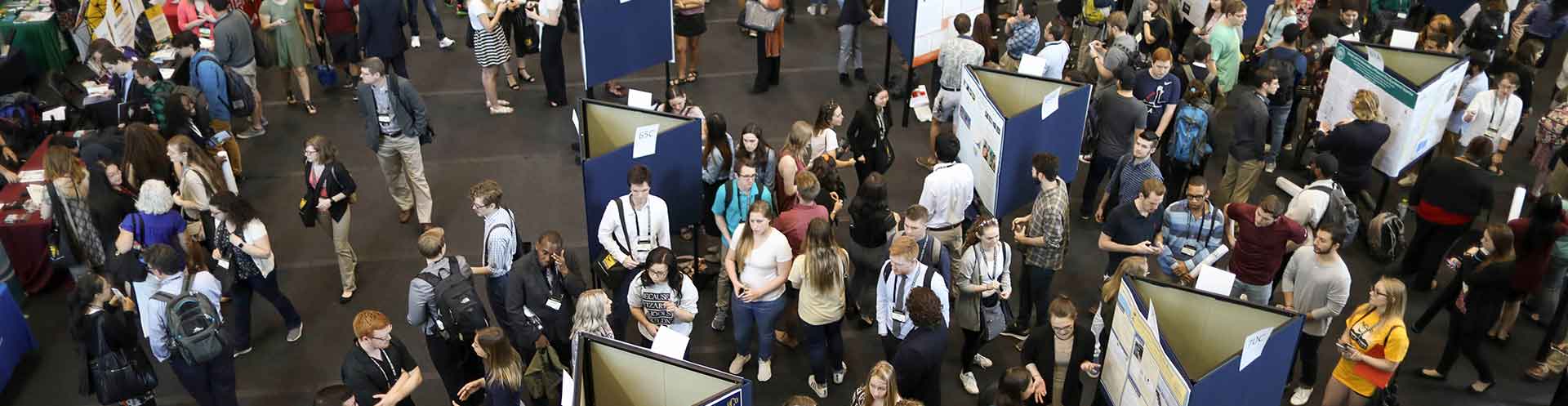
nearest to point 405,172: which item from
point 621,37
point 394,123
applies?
point 394,123

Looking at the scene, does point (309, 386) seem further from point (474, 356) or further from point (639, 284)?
point (639, 284)

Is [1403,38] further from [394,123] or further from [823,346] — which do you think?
[394,123]

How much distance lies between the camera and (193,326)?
6.04 metres

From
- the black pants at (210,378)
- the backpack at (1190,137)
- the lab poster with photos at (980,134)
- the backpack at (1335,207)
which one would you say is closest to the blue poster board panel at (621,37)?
the lab poster with photos at (980,134)

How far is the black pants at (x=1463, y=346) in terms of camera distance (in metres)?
6.82

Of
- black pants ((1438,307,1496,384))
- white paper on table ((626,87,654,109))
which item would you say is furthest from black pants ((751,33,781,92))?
black pants ((1438,307,1496,384))

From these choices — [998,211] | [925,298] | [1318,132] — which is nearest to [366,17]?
[998,211]

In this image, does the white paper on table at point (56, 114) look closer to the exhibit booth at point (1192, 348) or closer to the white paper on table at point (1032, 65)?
the white paper on table at point (1032, 65)

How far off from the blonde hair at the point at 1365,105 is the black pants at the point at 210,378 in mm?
6718

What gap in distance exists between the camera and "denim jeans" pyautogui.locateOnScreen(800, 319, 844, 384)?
6.61 metres

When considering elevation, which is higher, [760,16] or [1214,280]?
[1214,280]

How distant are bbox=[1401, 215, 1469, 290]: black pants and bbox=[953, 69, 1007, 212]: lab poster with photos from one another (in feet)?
8.89

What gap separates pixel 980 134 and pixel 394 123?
3.74 meters

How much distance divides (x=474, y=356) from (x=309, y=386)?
151cm
